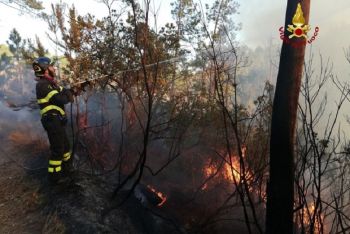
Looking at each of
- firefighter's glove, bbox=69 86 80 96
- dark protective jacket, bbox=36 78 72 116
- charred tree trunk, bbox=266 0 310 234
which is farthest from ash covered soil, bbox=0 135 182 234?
charred tree trunk, bbox=266 0 310 234

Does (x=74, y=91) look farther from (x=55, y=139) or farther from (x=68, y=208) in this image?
(x=68, y=208)

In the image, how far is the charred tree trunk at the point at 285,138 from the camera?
14.6 feet

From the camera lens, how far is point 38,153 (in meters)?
9.48

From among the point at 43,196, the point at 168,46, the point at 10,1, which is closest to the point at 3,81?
the point at 10,1

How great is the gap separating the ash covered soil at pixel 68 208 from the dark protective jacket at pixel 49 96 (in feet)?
4.91

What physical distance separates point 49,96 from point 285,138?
4.10 meters

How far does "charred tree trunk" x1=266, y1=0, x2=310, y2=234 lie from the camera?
445 cm

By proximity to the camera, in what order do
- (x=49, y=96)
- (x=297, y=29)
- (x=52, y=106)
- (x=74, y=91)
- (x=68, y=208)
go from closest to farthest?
(x=297, y=29) < (x=68, y=208) < (x=49, y=96) < (x=52, y=106) < (x=74, y=91)

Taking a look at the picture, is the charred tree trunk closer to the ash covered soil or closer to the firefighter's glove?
the ash covered soil

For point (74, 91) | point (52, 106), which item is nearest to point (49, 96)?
point (52, 106)

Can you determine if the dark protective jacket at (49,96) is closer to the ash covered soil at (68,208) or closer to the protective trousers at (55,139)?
the protective trousers at (55,139)

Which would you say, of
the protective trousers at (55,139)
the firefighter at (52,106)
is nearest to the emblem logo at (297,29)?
the firefighter at (52,106)

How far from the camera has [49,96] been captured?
580 centimetres

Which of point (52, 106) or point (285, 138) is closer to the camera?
point (285, 138)
